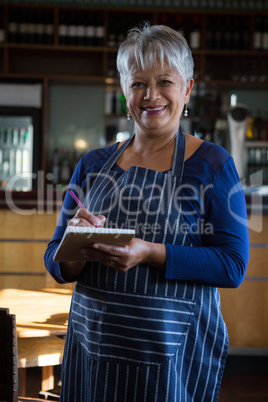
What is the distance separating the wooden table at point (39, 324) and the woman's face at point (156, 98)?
0.78m

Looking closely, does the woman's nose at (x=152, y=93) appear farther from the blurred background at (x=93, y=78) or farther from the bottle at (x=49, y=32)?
the bottle at (x=49, y=32)

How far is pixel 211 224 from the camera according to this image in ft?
Answer: 3.76

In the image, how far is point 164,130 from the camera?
4.02 ft

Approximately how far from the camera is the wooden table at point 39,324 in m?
1.65

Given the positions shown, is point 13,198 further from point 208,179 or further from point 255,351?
point 208,179

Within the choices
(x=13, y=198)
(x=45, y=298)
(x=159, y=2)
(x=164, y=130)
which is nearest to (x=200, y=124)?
(x=159, y=2)

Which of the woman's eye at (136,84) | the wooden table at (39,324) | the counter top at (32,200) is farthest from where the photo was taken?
the counter top at (32,200)

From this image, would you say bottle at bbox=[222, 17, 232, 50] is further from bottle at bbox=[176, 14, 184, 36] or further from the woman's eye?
the woman's eye

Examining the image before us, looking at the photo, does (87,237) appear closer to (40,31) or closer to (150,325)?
(150,325)

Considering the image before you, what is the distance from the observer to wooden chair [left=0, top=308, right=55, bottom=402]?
1177 millimetres

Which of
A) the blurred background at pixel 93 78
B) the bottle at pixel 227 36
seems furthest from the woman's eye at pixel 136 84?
the bottle at pixel 227 36

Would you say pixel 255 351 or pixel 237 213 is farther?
pixel 255 351

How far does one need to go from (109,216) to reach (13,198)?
188cm

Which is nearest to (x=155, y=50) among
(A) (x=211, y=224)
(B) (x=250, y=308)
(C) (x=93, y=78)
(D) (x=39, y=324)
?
(A) (x=211, y=224)
